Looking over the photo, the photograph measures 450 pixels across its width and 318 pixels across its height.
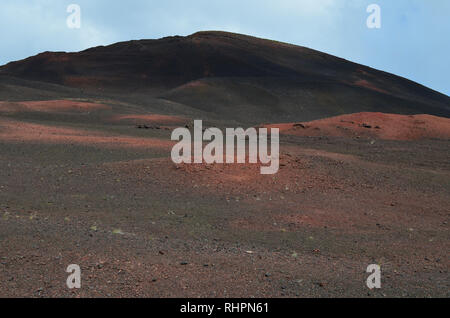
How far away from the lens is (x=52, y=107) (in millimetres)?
33938

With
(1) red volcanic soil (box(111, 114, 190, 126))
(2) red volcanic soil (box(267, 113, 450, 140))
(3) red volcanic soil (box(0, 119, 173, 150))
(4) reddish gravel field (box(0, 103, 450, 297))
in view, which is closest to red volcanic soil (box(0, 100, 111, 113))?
(1) red volcanic soil (box(111, 114, 190, 126))

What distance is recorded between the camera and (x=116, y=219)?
33.7ft

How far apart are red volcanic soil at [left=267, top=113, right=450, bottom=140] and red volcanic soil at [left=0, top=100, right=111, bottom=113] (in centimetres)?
1304

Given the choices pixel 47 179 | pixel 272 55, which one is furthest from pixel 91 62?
pixel 47 179

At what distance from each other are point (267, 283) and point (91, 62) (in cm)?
6134

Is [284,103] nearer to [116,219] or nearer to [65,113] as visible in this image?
[65,113]

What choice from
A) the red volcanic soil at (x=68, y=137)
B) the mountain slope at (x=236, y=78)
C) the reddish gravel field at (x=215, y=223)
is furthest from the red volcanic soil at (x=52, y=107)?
the reddish gravel field at (x=215, y=223)

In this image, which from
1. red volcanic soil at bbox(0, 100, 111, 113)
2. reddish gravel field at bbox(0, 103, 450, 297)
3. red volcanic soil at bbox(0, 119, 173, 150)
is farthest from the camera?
red volcanic soil at bbox(0, 100, 111, 113)

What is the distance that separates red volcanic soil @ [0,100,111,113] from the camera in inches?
1245

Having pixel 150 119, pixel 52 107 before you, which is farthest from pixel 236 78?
pixel 52 107

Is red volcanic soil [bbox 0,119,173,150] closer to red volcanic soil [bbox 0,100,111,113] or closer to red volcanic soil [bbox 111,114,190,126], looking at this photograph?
red volcanic soil [bbox 111,114,190,126]

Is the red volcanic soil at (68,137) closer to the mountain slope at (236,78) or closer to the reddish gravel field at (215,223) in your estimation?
the reddish gravel field at (215,223)

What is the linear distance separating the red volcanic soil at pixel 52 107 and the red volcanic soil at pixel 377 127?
513 inches
